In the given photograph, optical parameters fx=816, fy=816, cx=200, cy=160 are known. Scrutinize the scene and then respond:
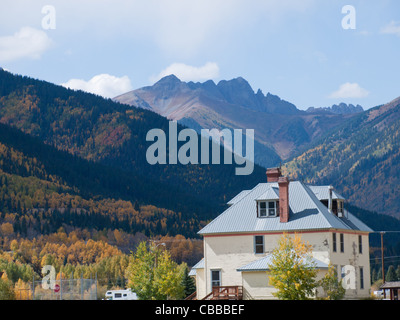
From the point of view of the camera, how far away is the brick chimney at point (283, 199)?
8356 cm

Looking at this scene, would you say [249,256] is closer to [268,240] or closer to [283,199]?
[268,240]

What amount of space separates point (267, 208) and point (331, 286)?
42.4 ft

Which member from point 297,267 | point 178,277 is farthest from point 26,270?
point 297,267

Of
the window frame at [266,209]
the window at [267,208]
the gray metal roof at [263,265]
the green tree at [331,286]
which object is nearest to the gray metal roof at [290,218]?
the window frame at [266,209]

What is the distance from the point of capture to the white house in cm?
7956

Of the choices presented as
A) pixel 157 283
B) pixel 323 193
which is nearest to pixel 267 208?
pixel 323 193

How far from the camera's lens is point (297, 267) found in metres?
71.8

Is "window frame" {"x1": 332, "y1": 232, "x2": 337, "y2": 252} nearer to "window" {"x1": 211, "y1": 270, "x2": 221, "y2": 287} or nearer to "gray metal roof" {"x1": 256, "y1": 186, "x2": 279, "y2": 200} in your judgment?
"gray metal roof" {"x1": 256, "y1": 186, "x2": 279, "y2": 200}

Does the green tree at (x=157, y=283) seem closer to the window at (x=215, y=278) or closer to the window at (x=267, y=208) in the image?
the window at (x=215, y=278)
